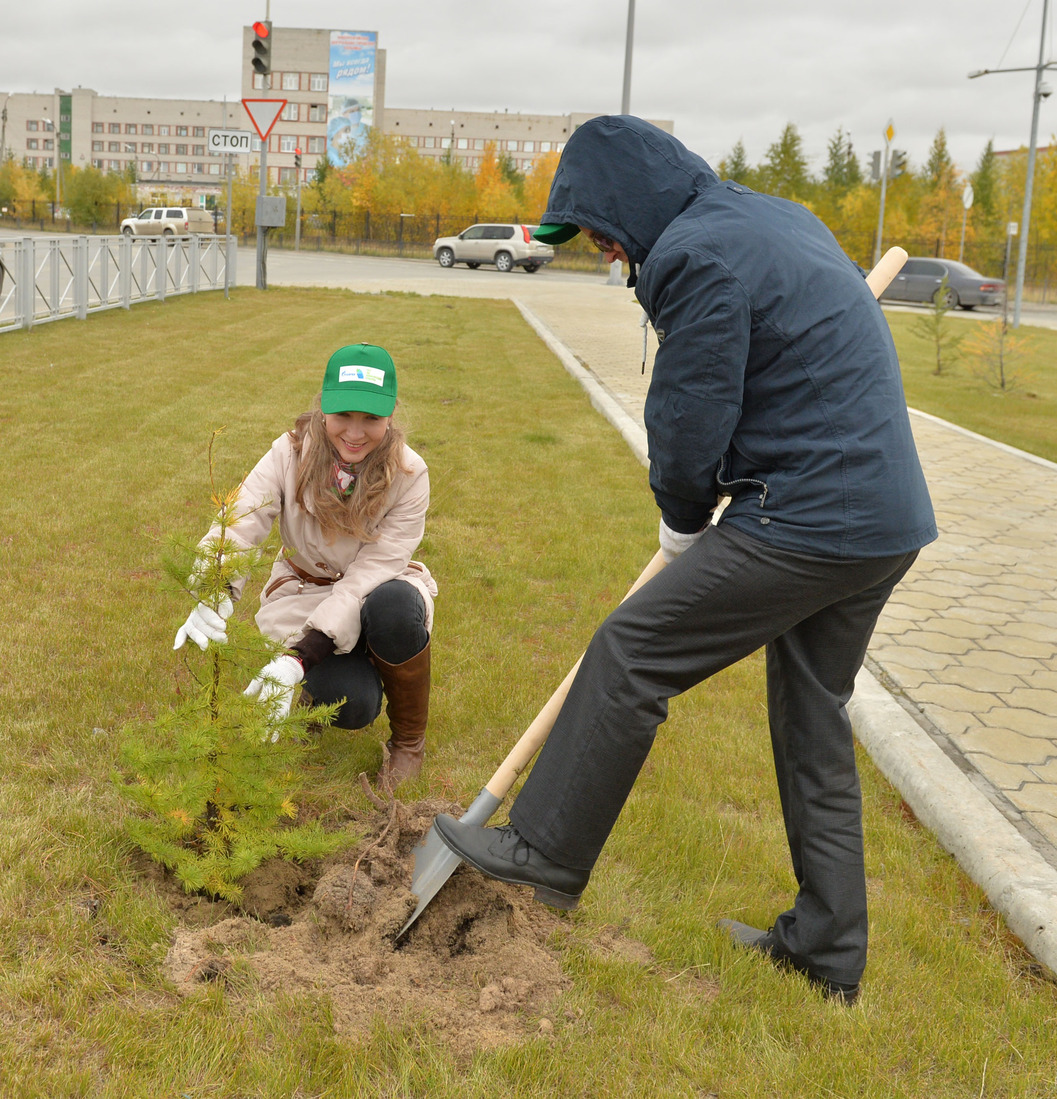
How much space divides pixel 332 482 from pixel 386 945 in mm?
1373

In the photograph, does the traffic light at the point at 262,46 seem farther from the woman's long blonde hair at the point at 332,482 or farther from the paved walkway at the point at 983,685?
the woman's long blonde hair at the point at 332,482

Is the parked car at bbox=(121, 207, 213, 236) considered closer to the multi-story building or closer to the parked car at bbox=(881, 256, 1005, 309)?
the parked car at bbox=(881, 256, 1005, 309)

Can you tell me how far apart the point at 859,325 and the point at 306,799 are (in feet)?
6.71

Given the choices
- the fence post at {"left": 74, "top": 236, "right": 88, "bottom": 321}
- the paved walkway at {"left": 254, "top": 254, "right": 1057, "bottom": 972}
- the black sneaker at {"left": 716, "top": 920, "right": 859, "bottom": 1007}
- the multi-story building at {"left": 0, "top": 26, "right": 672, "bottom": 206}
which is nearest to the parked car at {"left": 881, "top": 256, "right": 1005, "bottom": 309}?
the fence post at {"left": 74, "top": 236, "right": 88, "bottom": 321}

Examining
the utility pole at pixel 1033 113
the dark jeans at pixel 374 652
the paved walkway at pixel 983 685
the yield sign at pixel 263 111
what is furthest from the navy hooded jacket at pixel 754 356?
the utility pole at pixel 1033 113

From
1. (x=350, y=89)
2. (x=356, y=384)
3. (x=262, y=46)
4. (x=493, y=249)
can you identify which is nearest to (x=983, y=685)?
(x=356, y=384)

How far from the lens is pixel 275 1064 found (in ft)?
7.16

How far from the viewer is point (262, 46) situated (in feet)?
58.4

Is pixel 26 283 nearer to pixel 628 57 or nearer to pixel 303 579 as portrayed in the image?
pixel 303 579

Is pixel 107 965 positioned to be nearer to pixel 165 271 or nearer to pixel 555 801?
pixel 555 801

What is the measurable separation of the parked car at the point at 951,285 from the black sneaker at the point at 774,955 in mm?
28771

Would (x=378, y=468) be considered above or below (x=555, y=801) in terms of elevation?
above

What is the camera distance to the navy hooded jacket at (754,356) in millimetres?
2096

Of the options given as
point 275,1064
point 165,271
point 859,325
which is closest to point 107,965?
point 275,1064
